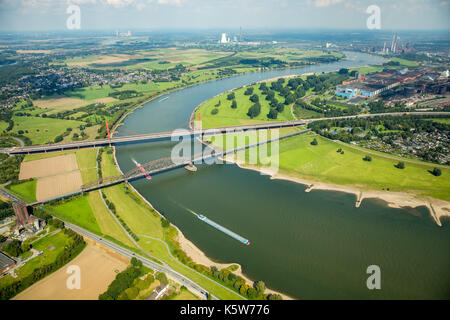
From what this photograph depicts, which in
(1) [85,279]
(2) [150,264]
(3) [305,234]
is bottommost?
(1) [85,279]

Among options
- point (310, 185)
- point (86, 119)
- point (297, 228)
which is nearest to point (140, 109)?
point (86, 119)

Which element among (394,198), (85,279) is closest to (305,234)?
(394,198)

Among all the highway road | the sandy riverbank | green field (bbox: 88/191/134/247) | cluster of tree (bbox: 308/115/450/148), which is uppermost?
cluster of tree (bbox: 308/115/450/148)

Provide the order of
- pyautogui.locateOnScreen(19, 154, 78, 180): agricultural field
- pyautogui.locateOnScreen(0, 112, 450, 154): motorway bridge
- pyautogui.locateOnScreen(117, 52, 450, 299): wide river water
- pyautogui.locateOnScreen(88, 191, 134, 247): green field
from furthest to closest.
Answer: pyautogui.locateOnScreen(0, 112, 450, 154): motorway bridge → pyautogui.locateOnScreen(19, 154, 78, 180): agricultural field → pyautogui.locateOnScreen(88, 191, 134, 247): green field → pyautogui.locateOnScreen(117, 52, 450, 299): wide river water

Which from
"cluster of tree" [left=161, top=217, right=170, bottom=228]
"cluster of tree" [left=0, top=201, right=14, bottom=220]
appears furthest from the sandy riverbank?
"cluster of tree" [left=0, top=201, right=14, bottom=220]

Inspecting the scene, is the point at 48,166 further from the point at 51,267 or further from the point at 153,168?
the point at 51,267

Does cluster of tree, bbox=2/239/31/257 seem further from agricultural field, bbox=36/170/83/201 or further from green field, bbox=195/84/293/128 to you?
green field, bbox=195/84/293/128
